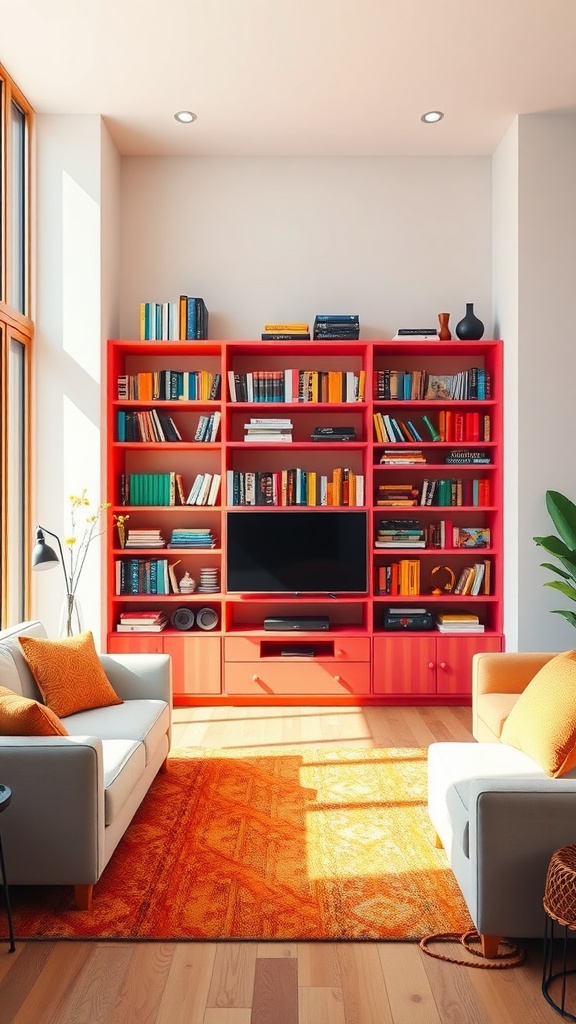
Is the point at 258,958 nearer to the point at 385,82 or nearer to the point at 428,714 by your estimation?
the point at 428,714

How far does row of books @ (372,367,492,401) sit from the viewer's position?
5281mm

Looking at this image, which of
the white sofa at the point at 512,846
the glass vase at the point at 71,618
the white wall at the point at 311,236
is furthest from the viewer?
the white wall at the point at 311,236

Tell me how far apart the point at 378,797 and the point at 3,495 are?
2.55 meters

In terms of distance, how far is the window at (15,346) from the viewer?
179 inches

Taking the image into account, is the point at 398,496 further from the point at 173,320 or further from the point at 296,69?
the point at 296,69

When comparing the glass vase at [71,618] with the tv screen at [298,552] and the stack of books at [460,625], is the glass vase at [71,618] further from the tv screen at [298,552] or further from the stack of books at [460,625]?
the stack of books at [460,625]

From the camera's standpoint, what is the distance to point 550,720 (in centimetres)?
279

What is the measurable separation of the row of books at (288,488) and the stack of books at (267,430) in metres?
0.22

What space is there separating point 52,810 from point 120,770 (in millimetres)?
366

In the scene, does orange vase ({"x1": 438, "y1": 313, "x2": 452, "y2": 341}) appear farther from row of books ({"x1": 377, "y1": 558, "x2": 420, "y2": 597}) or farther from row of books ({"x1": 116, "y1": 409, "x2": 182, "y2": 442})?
row of books ({"x1": 116, "y1": 409, "x2": 182, "y2": 442})

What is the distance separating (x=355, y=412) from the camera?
556 cm

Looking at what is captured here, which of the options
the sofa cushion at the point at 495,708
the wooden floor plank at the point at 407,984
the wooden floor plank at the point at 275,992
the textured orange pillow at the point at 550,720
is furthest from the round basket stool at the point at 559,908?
the sofa cushion at the point at 495,708

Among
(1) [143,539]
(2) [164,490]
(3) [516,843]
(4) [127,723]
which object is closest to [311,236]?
(2) [164,490]

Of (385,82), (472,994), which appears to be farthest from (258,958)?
(385,82)
